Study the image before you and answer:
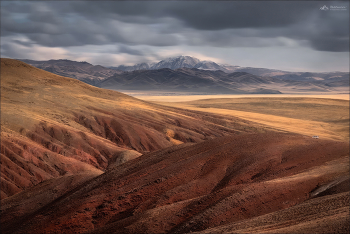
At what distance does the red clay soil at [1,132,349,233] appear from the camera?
2366cm

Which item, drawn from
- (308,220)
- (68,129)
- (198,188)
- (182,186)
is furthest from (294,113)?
(308,220)

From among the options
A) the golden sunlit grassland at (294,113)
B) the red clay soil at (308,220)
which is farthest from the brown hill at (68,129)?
the red clay soil at (308,220)

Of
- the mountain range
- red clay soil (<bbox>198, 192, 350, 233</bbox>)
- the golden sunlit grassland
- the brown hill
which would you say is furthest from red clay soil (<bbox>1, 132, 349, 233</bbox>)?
the golden sunlit grassland

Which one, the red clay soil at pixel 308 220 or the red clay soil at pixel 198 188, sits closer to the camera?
the red clay soil at pixel 308 220

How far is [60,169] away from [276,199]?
118 feet

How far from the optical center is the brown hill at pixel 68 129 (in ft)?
173

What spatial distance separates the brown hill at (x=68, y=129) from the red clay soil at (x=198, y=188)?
13.4 metres

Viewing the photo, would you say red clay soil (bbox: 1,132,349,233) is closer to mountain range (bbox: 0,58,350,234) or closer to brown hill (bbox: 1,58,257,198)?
mountain range (bbox: 0,58,350,234)

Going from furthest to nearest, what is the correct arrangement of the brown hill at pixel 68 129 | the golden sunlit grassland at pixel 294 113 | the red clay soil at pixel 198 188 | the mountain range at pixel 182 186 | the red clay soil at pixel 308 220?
the golden sunlit grassland at pixel 294 113 < the brown hill at pixel 68 129 < the red clay soil at pixel 198 188 < the mountain range at pixel 182 186 < the red clay soil at pixel 308 220

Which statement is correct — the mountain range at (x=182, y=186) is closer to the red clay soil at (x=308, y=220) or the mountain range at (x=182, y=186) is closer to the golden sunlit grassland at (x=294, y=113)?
the red clay soil at (x=308, y=220)

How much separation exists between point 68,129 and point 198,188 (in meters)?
42.5

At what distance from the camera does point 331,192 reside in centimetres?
2377

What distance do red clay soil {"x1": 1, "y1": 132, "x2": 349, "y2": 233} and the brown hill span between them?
1340 cm

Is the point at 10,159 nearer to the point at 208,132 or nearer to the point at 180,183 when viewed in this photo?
the point at 180,183
